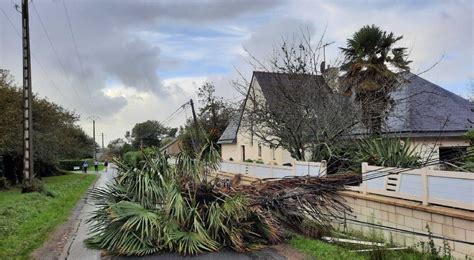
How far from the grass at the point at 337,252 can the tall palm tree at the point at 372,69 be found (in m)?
11.4

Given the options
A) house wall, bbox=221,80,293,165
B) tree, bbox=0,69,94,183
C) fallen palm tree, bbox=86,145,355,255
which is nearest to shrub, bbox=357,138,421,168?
fallen palm tree, bbox=86,145,355,255

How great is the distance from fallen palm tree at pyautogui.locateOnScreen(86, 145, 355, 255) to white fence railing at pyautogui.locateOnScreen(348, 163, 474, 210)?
682 millimetres

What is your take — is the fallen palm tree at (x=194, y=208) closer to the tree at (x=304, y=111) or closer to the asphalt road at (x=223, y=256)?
the asphalt road at (x=223, y=256)

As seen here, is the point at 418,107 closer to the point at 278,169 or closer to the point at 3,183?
the point at 278,169

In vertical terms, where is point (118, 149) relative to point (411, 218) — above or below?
above

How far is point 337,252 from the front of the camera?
887cm

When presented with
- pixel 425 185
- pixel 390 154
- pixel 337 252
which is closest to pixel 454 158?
pixel 425 185

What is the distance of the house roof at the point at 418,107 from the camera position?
21.8 metres

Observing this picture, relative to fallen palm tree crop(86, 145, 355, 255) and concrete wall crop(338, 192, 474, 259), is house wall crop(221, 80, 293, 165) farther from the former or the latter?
fallen palm tree crop(86, 145, 355, 255)

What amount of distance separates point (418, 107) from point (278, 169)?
39.8ft

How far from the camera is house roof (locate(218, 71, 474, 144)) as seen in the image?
71.4 ft

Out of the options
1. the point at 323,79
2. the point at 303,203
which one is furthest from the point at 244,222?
the point at 323,79

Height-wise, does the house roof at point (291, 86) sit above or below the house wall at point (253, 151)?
above

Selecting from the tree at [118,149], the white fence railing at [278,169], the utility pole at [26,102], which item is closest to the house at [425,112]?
the white fence railing at [278,169]
